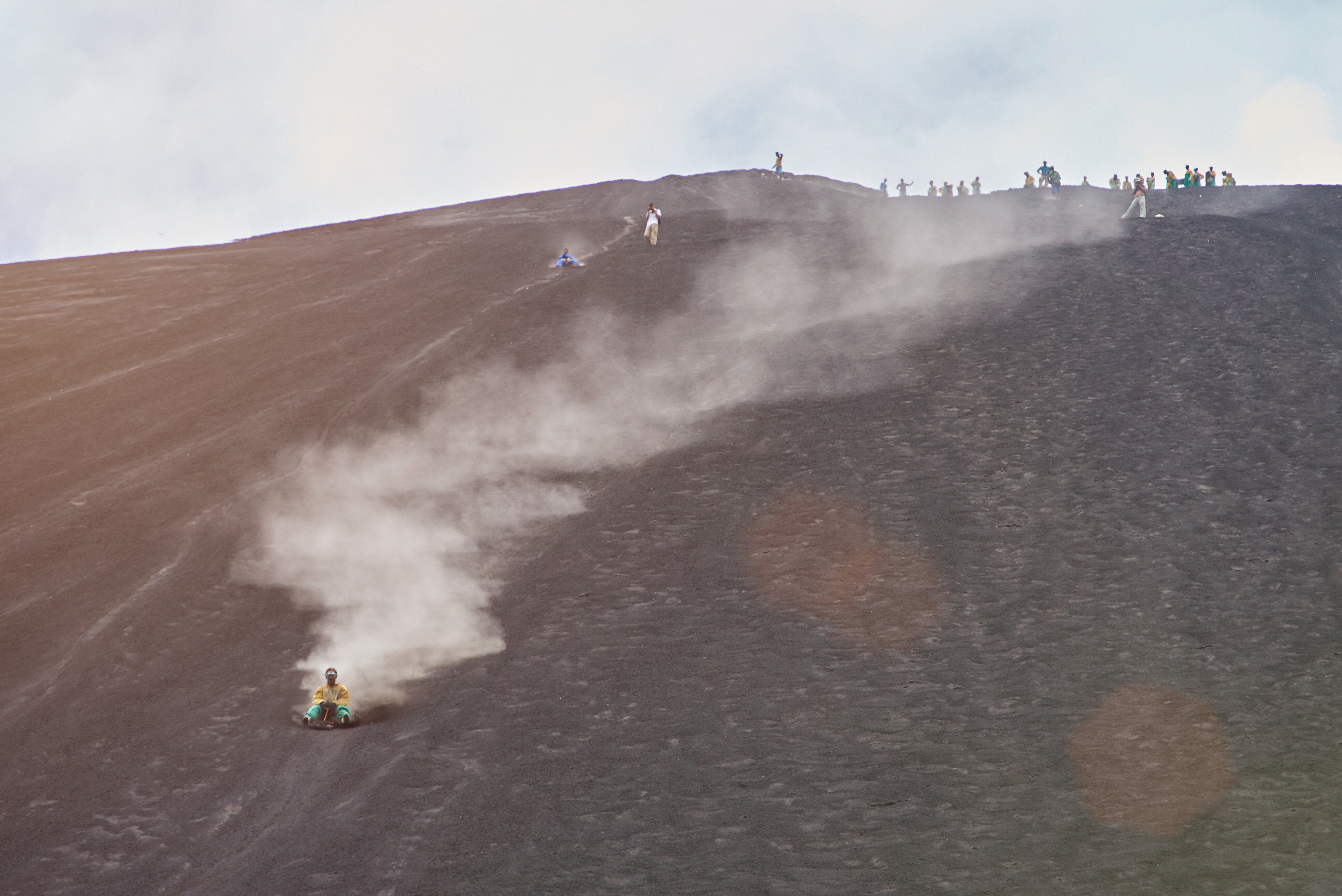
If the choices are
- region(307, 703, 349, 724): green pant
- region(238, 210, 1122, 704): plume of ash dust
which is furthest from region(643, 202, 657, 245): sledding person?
region(307, 703, 349, 724): green pant

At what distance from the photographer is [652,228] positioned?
1492 inches

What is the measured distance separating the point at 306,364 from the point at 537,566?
41.4 ft

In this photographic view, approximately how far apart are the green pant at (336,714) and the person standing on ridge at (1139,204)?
33189 mm

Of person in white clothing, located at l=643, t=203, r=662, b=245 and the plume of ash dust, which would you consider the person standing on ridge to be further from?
person in white clothing, located at l=643, t=203, r=662, b=245

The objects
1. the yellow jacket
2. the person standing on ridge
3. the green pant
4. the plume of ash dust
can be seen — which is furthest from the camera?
the person standing on ridge

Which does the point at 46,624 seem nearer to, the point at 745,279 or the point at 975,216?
the point at 745,279

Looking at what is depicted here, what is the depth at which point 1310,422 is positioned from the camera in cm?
2133

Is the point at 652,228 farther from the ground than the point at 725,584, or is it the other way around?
the point at 652,228

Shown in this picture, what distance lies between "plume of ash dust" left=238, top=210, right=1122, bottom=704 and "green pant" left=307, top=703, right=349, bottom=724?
0.76 meters

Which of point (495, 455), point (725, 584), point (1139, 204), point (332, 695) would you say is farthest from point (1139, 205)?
point (332, 695)

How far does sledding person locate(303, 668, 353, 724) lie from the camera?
46.7 feet

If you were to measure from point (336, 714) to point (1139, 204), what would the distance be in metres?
33.8

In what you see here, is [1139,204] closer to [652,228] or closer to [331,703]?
[652,228]

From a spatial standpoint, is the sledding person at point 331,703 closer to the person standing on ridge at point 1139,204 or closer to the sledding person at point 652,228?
the sledding person at point 652,228
